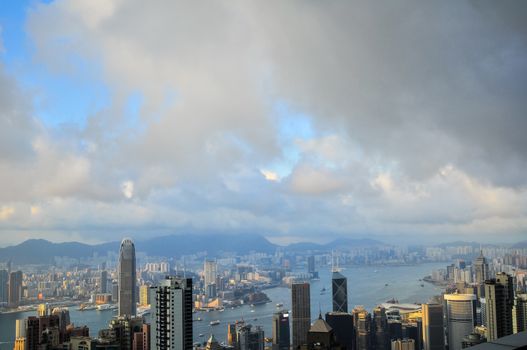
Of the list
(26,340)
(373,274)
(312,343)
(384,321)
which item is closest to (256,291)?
(373,274)

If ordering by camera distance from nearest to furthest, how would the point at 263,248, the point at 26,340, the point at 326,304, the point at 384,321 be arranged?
the point at 26,340 → the point at 384,321 → the point at 326,304 → the point at 263,248

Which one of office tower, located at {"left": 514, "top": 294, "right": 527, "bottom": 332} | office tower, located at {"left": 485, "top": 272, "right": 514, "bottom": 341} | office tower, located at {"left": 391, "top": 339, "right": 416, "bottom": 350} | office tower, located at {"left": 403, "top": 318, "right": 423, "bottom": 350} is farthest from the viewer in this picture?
office tower, located at {"left": 403, "top": 318, "right": 423, "bottom": 350}

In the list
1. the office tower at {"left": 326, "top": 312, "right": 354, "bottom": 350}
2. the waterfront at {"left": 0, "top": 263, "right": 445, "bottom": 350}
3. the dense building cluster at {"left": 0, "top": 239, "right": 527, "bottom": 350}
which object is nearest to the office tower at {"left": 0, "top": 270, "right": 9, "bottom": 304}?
the dense building cluster at {"left": 0, "top": 239, "right": 527, "bottom": 350}

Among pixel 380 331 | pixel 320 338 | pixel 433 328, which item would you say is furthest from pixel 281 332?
pixel 320 338

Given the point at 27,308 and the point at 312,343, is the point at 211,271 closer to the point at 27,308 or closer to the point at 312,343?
the point at 27,308

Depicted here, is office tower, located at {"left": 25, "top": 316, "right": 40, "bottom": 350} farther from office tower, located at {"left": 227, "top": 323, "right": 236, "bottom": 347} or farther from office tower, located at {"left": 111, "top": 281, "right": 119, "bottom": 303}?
office tower, located at {"left": 111, "top": 281, "right": 119, "bottom": 303}

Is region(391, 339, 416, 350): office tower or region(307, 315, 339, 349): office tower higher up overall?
region(307, 315, 339, 349): office tower
